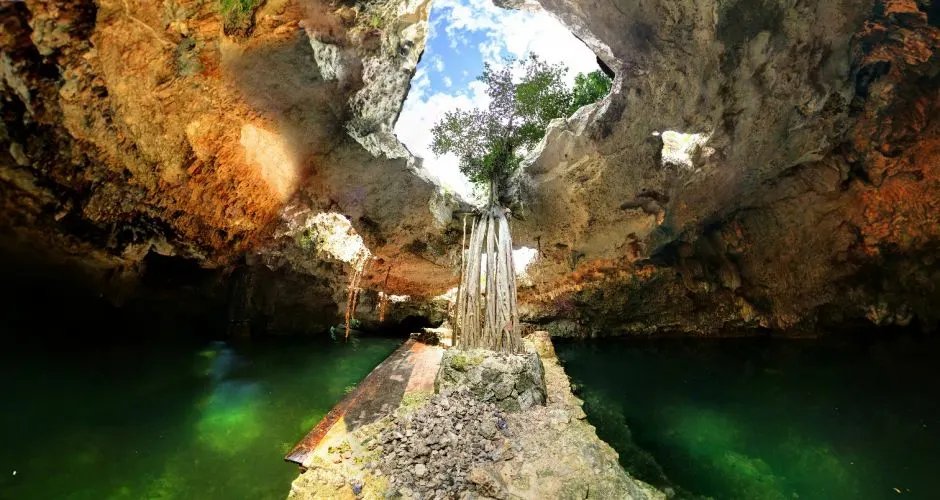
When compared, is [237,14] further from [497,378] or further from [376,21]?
[497,378]

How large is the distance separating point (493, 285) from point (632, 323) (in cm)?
648

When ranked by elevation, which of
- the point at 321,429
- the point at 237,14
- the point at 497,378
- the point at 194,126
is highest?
the point at 237,14

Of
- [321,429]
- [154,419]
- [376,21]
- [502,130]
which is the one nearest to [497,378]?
[321,429]

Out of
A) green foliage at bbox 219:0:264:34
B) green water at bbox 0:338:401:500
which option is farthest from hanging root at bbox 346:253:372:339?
green foliage at bbox 219:0:264:34

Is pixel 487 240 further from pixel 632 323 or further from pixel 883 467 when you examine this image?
pixel 632 323

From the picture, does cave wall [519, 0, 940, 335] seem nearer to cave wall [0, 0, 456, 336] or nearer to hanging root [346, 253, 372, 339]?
cave wall [0, 0, 456, 336]

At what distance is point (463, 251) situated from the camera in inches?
230

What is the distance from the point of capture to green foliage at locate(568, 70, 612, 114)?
26.7 ft

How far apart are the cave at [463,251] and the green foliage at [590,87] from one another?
62 mm

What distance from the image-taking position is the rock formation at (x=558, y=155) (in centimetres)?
427

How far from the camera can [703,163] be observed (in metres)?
6.70

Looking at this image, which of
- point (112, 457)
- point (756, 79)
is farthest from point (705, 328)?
point (112, 457)

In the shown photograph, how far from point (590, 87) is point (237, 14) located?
657cm

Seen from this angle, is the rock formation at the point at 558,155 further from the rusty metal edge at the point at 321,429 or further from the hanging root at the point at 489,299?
the rusty metal edge at the point at 321,429
